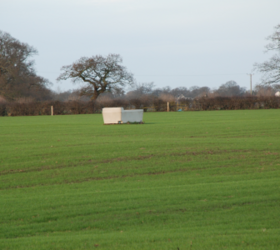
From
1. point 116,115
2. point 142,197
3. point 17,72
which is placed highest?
point 17,72

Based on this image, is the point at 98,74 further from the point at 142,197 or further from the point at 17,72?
the point at 142,197

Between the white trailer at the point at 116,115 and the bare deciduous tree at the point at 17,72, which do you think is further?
the bare deciduous tree at the point at 17,72

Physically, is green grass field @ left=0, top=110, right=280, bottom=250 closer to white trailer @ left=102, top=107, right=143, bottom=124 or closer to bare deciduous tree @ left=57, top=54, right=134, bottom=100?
white trailer @ left=102, top=107, right=143, bottom=124

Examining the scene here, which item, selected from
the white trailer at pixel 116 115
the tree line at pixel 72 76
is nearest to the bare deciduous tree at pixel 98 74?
the tree line at pixel 72 76

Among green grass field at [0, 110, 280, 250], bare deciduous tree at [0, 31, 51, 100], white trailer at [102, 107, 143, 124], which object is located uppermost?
bare deciduous tree at [0, 31, 51, 100]

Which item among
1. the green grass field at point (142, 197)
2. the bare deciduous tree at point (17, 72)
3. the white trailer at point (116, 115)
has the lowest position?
the green grass field at point (142, 197)

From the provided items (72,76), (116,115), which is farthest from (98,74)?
(116,115)

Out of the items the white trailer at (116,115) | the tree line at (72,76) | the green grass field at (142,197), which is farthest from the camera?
the tree line at (72,76)

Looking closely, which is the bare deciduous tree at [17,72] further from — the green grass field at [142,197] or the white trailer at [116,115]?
the green grass field at [142,197]

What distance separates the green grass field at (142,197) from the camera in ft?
14.8

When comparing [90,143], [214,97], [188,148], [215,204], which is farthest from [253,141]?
[214,97]

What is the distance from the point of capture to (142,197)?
6.75 meters

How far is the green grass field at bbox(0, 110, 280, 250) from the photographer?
4508mm

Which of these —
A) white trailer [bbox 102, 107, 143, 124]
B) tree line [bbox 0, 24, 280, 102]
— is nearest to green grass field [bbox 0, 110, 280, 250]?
white trailer [bbox 102, 107, 143, 124]
